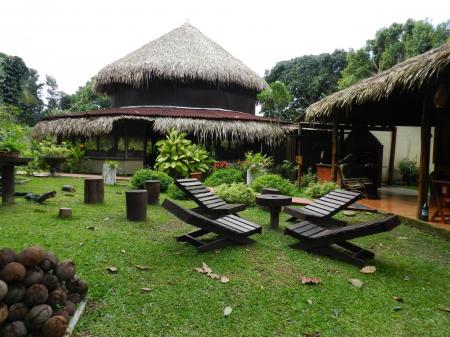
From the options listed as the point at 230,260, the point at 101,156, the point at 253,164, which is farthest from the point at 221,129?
the point at 230,260

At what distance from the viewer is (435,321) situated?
108 inches

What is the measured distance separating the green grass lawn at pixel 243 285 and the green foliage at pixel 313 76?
23.9 m

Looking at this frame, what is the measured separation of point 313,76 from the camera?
28078 mm

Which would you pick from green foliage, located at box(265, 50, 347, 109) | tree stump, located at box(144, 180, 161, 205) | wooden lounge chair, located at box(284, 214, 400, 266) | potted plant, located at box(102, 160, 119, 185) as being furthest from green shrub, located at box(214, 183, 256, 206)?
green foliage, located at box(265, 50, 347, 109)

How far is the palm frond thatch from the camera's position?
13508 millimetres

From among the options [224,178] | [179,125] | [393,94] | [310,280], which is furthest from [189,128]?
[310,280]

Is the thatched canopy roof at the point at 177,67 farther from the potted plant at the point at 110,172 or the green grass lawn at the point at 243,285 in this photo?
the green grass lawn at the point at 243,285

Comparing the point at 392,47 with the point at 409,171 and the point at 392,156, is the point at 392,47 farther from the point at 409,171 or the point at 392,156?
the point at 392,156

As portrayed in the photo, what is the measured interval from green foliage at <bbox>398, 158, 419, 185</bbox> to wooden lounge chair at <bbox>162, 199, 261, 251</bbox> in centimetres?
1119

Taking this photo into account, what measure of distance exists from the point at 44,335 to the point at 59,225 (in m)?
3.11

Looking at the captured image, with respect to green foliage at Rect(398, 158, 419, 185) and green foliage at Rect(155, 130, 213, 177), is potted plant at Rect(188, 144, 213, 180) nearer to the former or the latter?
green foliage at Rect(155, 130, 213, 177)

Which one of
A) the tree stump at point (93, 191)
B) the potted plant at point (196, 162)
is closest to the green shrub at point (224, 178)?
the potted plant at point (196, 162)

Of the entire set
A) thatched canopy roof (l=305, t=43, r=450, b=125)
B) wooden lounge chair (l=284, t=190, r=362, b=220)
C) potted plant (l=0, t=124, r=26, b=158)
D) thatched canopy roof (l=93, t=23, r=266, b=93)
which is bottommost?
wooden lounge chair (l=284, t=190, r=362, b=220)

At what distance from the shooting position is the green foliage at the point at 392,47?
19.4 metres
